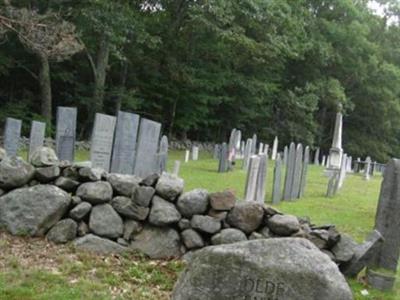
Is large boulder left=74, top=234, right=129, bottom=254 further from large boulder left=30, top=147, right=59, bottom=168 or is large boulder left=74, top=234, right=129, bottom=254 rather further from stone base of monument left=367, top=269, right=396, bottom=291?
stone base of monument left=367, top=269, right=396, bottom=291

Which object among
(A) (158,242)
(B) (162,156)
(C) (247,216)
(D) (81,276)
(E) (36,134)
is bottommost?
(D) (81,276)

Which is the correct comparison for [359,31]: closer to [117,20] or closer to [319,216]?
[117,20]

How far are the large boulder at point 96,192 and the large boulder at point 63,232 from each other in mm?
344

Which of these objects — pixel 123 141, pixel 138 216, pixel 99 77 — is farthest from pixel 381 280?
pixel 99 77

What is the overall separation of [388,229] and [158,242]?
111 inches

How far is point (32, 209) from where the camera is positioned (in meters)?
6.37

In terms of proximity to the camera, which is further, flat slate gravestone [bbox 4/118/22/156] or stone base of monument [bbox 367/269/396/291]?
flat slate gravestone [bbox 4/118/22/156]

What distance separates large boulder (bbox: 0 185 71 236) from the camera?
6.36 metres

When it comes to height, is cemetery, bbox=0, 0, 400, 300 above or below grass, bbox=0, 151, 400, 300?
above

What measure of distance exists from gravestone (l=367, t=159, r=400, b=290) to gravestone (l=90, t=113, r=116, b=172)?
5.00m

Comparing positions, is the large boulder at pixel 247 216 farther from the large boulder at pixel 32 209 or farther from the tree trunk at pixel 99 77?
the tree trunk at pixel 99 77

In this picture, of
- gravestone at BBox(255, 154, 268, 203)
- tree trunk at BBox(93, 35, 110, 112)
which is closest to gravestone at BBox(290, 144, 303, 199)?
gravestone at BBox(255, 154, 268, 203)

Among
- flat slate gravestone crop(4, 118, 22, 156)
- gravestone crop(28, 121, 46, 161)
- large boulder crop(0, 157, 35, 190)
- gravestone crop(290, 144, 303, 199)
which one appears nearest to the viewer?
large boulder crop(0, 157, 35, 190)

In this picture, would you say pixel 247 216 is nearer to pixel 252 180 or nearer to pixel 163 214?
pixel 163 214
